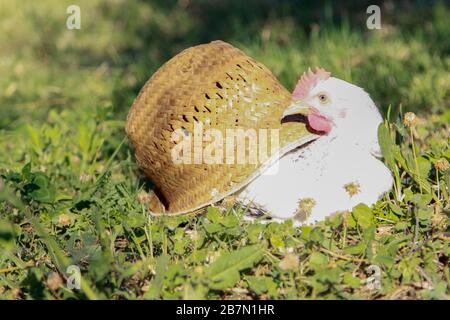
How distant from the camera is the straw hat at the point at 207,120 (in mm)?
2834

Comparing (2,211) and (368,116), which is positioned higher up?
(368,116)

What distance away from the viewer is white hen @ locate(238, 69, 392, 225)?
279 cm

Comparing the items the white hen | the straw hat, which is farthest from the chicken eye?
the straw hat

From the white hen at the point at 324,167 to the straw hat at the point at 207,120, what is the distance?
6 centimetres

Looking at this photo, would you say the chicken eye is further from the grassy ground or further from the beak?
the grassy ground

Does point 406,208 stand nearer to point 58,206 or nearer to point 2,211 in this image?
point 58,206

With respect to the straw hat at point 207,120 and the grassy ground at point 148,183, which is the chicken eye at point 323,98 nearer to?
the straw hat at point 207,120

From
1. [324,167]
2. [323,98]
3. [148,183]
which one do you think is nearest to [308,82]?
[323,98]

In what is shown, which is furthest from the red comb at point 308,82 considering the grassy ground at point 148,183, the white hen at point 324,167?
the grassy ground at point 148,183

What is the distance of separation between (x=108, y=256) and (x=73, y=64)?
3268 mm

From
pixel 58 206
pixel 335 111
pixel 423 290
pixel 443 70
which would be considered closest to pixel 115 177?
pixel 58 206

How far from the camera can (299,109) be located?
283 centimetres

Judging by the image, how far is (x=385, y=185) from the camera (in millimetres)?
2883
